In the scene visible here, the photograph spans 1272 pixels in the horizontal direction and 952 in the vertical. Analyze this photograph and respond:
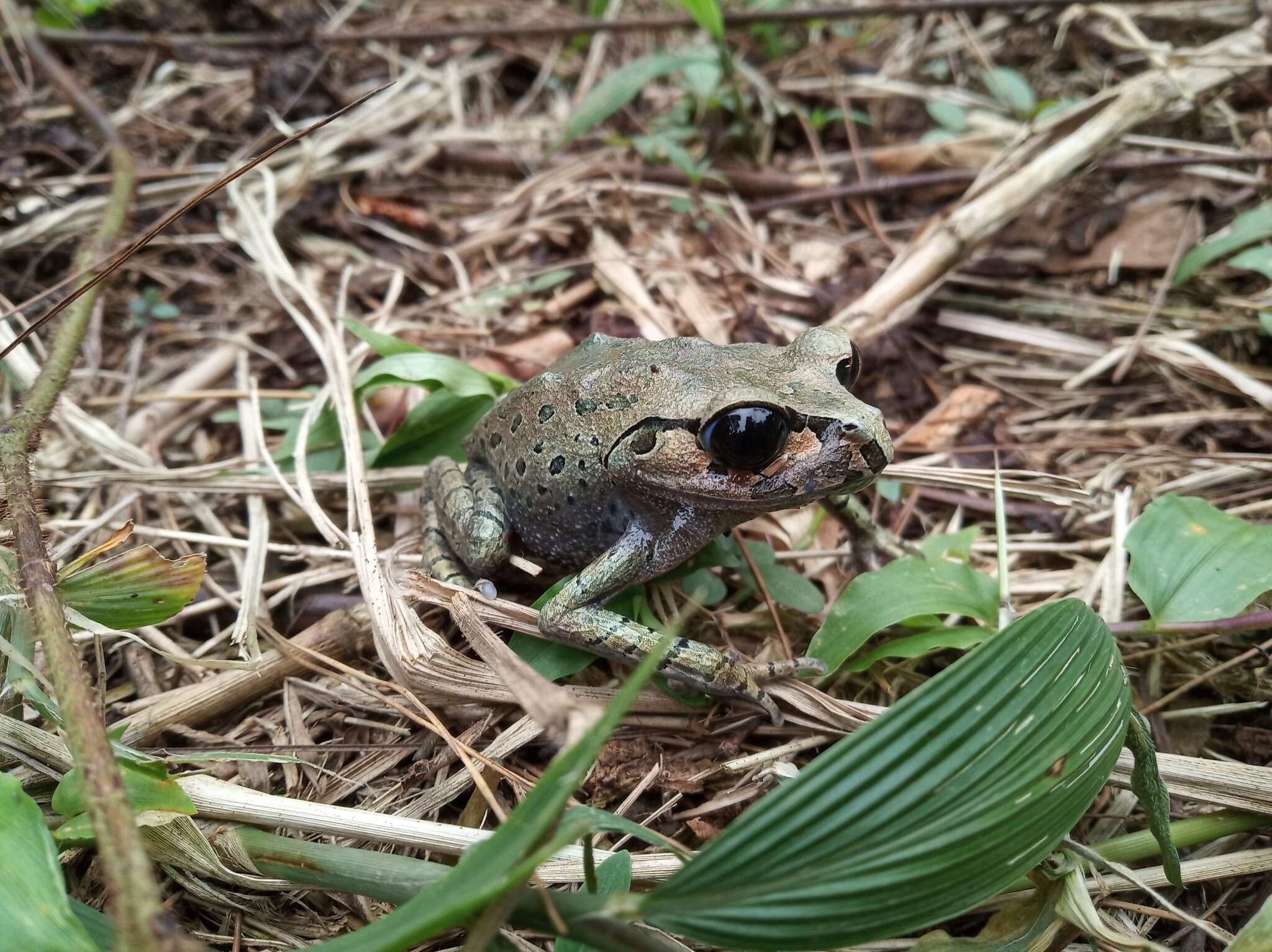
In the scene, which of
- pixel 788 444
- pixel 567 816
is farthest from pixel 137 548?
pixel 788 444

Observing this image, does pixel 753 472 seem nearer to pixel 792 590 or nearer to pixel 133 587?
pixel 792 590

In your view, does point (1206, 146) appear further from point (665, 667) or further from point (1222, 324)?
point (665, 667)

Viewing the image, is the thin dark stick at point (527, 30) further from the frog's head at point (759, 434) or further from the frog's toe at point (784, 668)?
the frog's toe at point (784, 668)

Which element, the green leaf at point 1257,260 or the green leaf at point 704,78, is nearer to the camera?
the green leaf at point 1257,260

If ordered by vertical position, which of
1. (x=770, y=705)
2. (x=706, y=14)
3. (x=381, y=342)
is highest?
(x=706, y=14)

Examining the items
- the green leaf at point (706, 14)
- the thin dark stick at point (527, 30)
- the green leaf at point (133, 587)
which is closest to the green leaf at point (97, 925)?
the green leaf at point (133, 587)

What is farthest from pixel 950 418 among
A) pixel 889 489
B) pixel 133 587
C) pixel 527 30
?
pixel 527 30
